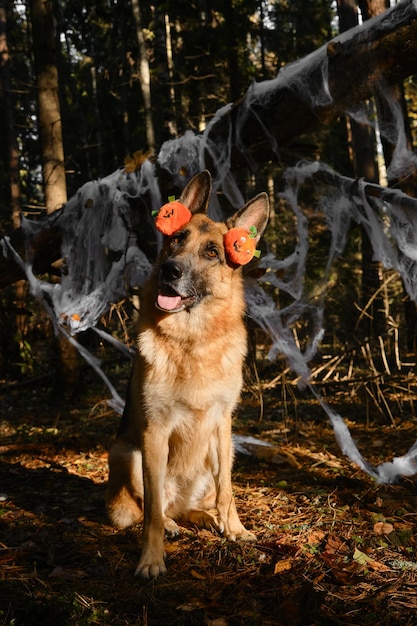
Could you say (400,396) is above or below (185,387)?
below

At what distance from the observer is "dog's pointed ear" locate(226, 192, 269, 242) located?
13.1ft

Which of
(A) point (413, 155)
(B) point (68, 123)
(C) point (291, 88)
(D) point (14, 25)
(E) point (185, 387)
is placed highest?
(D) point (14, 25)

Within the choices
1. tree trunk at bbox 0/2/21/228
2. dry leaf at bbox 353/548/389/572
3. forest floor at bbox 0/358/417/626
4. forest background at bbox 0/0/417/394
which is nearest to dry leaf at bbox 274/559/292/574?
forest floor at bbox 0/358/417/626

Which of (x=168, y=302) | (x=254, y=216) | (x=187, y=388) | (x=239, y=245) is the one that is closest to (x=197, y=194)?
(x=254, y=216)

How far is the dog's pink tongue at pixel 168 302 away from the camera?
12.0ft

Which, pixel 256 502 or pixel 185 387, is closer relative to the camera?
pixel 185 387

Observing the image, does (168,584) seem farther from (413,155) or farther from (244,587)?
(413,155)

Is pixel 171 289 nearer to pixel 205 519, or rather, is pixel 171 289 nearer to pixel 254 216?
pixel 254 216

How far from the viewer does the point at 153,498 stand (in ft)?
11.3

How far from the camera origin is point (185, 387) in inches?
141

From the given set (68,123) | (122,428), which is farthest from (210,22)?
(122,428)

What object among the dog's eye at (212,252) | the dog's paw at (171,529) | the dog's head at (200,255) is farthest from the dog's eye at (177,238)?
the dog's paw at (171,529)

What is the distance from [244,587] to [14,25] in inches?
1100

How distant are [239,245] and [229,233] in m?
0.13
